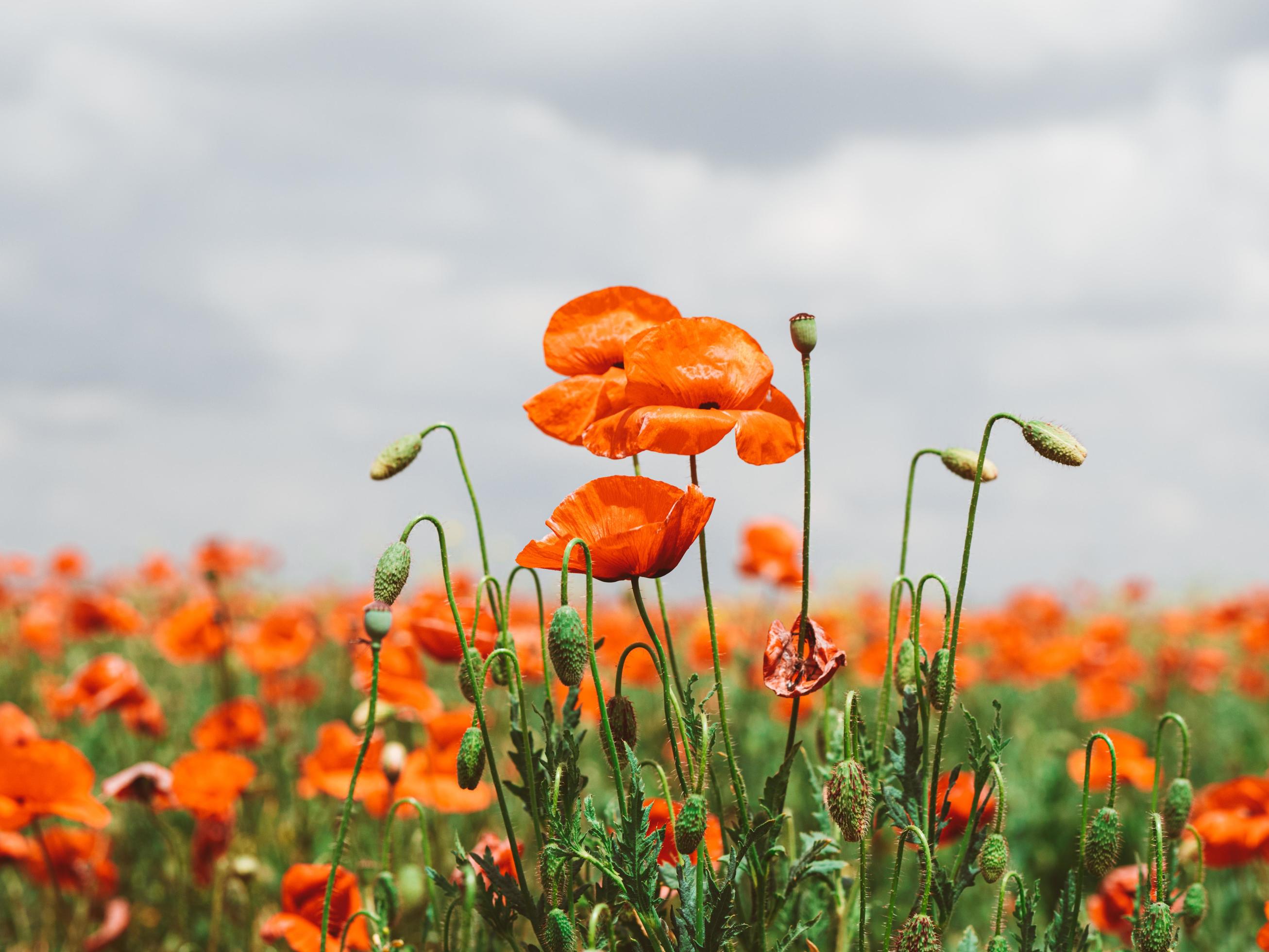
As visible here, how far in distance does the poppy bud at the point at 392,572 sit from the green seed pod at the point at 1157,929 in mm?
1076

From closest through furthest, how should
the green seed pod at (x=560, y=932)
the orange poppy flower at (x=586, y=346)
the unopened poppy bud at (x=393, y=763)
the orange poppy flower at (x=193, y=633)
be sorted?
the green seed pod at (x=560, y=932) → the orange poppy flower at (x=586, y=346) → the unopened poppy bud at (x=393, y=763) → the orange poppy flower at (x=193, y=633)

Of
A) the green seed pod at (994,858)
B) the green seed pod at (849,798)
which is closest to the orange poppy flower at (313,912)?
the green seed pod at (849,798)

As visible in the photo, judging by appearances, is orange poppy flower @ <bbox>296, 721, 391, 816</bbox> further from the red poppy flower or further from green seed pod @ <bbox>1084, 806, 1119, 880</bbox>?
green seed pod @ <bbox>1084, 806, 1119, 880</bbox>

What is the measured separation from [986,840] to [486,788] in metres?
1.92

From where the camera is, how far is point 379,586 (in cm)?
143

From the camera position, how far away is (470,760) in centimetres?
144

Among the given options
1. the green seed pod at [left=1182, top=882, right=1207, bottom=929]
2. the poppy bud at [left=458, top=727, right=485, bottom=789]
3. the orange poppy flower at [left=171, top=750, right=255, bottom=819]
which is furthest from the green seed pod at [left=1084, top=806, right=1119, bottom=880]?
the orange poppy flower at [left=171, top=750, right=255, bottom=819]

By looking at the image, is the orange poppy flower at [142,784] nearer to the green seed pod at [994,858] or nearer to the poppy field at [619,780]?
the poppy field at [619,780]

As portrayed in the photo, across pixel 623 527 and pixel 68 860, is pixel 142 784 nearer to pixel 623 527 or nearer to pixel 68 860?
pixel 68 860

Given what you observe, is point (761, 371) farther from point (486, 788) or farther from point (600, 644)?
point (486, 788)

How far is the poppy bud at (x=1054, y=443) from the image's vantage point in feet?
4.84

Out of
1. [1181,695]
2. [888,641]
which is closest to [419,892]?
[888,641]

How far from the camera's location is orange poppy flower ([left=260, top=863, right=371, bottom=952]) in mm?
2002

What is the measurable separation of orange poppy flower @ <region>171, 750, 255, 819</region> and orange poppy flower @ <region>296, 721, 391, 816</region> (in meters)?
0.18
